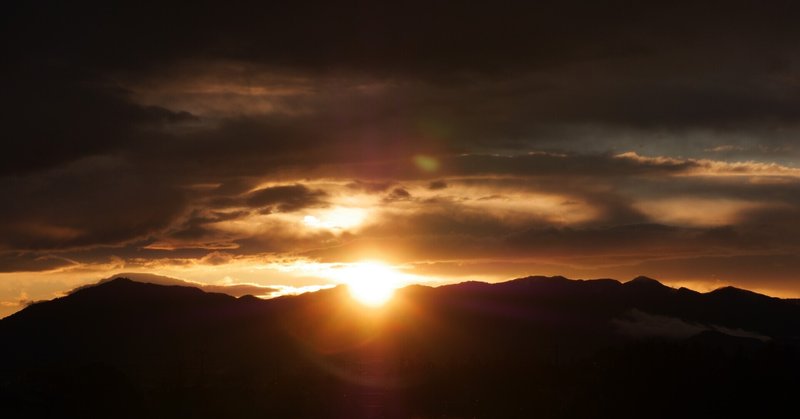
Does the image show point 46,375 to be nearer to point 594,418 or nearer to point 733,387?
point 594,418

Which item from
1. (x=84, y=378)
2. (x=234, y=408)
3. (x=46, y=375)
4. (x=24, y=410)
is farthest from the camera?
(x=234, y=408)

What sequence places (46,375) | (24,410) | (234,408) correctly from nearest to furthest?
(24,410) → (46,375) → (234,408)

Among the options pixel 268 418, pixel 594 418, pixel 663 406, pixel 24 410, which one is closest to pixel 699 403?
pixel 663 406

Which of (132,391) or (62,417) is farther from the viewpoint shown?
(132,391)

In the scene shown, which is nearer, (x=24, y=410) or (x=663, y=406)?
(x=24, y=410)

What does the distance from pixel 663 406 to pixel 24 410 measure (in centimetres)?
13246

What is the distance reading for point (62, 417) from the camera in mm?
145250

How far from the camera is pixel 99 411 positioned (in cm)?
15262

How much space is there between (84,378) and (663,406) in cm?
12296

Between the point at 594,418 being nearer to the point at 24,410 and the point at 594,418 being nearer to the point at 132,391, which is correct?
the point at 132,391

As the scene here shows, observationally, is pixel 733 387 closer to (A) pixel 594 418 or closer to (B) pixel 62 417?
(A) pixel 594 418

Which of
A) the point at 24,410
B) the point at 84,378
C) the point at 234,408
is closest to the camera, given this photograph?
the point at 24,410

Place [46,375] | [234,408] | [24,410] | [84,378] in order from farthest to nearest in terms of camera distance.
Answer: [234,408]
[46,375]
[84,378]
[24,410]

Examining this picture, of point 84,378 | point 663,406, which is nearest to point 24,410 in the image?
point 84,378
